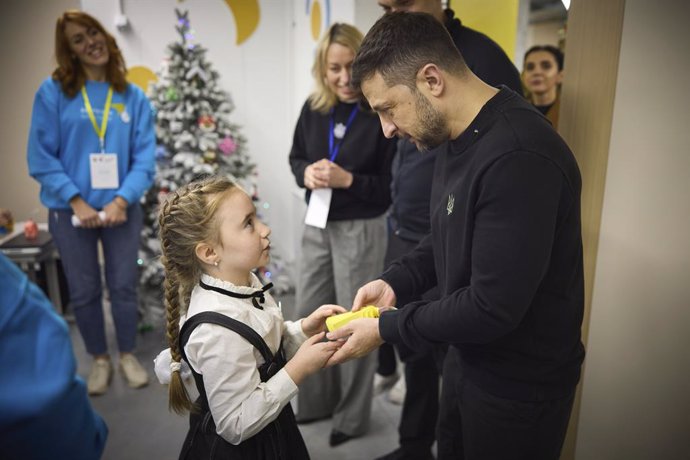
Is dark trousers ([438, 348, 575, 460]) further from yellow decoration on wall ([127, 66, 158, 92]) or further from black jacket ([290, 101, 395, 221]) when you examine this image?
yellow decoration on wall ([127, 66, 158, 92])

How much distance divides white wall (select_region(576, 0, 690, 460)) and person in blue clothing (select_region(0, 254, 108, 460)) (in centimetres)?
152

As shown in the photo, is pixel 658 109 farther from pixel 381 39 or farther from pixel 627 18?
pixel 381 39

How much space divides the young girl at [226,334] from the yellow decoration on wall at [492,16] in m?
1.79

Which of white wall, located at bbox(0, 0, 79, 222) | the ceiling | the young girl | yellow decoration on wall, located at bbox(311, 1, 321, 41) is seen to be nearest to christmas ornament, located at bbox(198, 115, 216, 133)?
yellow decoration on wall, located at bbox(311, 1, 321, 41)

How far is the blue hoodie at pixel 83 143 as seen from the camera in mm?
2633

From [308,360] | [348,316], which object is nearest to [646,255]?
[348,316]

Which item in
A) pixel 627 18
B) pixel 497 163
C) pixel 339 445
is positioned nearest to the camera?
pixel 497 163

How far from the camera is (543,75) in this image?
122 inches

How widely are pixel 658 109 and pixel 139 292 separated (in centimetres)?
340

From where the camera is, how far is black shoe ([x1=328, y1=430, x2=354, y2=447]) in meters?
2.46

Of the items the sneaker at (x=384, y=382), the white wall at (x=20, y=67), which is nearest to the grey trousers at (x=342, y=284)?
the sneaker at (x=384, y=382)

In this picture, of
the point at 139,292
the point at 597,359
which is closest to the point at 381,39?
the point at 597,359

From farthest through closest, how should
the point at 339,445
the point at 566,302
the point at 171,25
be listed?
the point at 171,25 < the point at 339,445 < the point at 566,302

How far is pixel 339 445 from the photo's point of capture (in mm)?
2463
